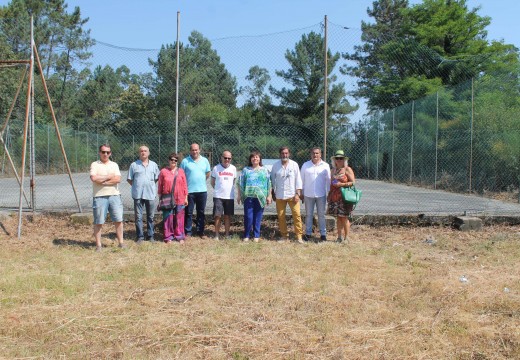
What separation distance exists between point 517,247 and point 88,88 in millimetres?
35704

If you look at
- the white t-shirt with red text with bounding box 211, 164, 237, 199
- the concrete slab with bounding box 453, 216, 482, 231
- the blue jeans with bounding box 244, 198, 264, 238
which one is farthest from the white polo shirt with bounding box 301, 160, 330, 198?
the concrete slab with bounding box 453, 216, 482, 231

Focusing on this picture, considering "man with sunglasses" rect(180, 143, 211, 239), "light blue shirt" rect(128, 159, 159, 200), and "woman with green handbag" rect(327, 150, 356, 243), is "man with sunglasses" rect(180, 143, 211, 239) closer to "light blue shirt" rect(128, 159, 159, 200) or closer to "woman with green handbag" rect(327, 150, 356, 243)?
"light blue shirt" rect(128, 159, 159, 200)

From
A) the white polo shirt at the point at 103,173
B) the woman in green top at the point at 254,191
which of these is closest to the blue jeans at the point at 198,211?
the woman in green top at the point at 254,191

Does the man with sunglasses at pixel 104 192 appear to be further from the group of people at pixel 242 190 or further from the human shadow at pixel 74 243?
the human shadow at pixel 74 243

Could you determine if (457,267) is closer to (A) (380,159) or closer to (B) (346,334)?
(B) (346,334)

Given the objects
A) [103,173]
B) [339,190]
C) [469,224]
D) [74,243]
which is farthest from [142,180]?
[469,224]

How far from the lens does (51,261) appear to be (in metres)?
6.34

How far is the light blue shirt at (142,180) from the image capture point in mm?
7488

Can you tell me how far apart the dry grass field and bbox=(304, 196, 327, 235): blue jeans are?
1.74 ft

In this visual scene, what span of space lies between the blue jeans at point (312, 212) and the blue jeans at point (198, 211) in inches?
65.0

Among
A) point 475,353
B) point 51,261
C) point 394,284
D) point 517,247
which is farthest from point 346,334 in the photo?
point 517,247

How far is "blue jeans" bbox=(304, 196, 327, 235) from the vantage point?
7.88 m

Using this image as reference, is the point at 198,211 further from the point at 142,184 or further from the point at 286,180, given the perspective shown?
the point at 286,180

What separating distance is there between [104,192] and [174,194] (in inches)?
39.9
